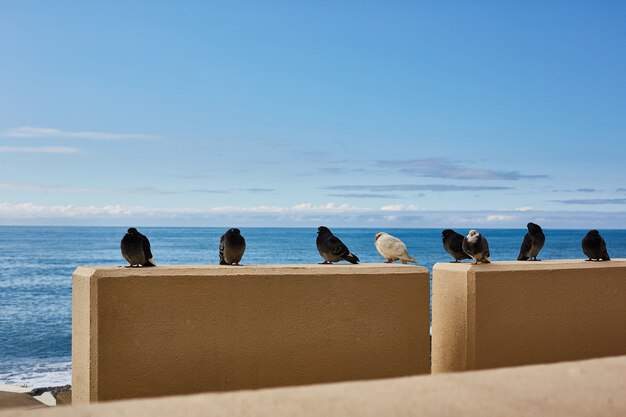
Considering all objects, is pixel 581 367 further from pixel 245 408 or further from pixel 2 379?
pixel 2 379

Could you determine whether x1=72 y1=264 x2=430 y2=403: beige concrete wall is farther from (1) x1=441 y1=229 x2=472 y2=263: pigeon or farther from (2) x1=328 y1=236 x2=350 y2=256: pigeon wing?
(1) x1=441 y1=229 x2=472 y2=263: pigeon

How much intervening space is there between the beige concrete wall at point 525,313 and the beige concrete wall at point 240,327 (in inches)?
13.1

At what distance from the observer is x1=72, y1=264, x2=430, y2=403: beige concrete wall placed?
4473 mm

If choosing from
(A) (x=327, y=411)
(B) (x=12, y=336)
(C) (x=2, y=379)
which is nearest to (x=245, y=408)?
(A) (x=327, y=411)

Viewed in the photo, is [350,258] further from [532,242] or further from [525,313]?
[532,242]

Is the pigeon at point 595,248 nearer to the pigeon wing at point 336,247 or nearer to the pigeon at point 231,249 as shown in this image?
the pigeon wing at point 336,247

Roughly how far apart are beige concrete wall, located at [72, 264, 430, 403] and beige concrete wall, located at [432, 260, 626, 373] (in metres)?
0.33

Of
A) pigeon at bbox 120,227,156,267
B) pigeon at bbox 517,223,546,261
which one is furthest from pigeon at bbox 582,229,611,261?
pigeon at bbox 120,227,156,267

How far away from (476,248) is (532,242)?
3.27 ft

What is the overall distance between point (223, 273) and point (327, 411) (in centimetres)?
283

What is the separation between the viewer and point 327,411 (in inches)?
74.3

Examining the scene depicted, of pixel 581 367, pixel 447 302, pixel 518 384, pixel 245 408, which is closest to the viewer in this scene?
pixel 245 408

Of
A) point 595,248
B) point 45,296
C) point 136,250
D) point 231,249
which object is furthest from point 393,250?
point 45,296

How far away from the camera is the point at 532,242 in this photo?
595cm
